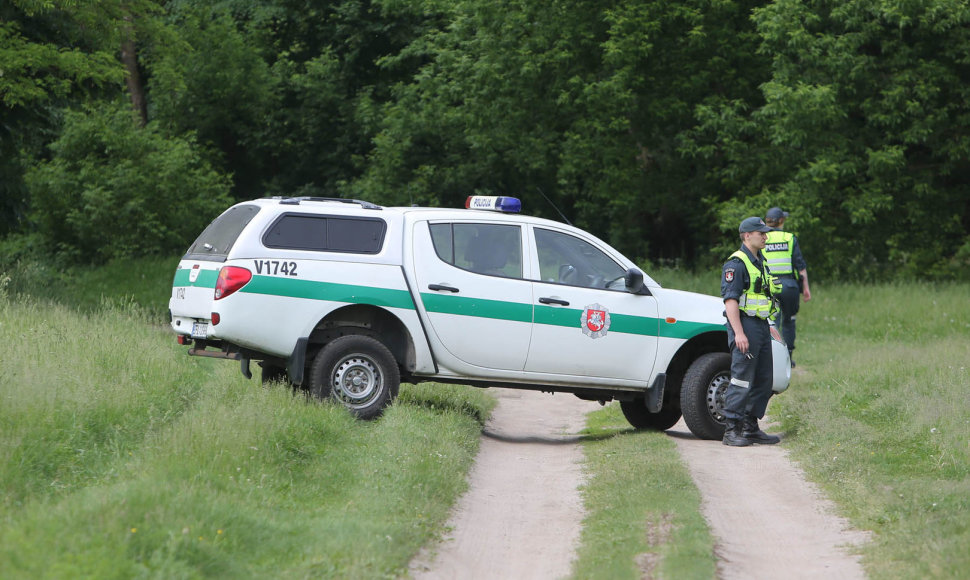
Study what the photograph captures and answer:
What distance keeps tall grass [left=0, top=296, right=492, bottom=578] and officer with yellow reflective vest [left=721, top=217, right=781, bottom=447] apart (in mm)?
2268

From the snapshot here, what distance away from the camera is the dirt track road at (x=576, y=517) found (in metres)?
6.64

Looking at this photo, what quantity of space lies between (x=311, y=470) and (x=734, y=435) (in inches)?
161

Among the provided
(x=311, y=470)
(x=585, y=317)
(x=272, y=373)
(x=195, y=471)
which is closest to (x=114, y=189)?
(x=272, y=373)

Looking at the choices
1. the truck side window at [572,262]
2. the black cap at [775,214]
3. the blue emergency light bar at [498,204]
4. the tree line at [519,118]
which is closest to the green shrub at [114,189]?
the tree line at [519,118]

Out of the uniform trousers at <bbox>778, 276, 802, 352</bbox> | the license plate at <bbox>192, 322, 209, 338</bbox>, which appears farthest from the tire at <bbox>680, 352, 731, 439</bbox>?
the license plate at <bbox>192, 322, 209, 338</bbox>

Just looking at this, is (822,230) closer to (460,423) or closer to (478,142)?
(478,142)

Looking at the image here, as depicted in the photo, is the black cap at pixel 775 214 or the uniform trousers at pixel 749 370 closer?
the uniform trousers at pixel 749 370

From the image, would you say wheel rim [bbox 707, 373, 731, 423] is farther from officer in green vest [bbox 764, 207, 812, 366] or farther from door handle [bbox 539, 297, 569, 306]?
officer in green vest [bbox 764, 207, 812, 366]

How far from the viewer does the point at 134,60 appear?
35750mm

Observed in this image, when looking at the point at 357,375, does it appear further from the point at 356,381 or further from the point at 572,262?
the point at 572,262

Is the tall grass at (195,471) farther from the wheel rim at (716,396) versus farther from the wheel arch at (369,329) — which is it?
the wheel rim at (716,396)

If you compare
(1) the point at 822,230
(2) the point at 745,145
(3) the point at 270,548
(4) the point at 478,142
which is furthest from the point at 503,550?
(4) the point at 478,142

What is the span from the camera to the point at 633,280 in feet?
34.5

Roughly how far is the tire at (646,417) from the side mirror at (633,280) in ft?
4.77
